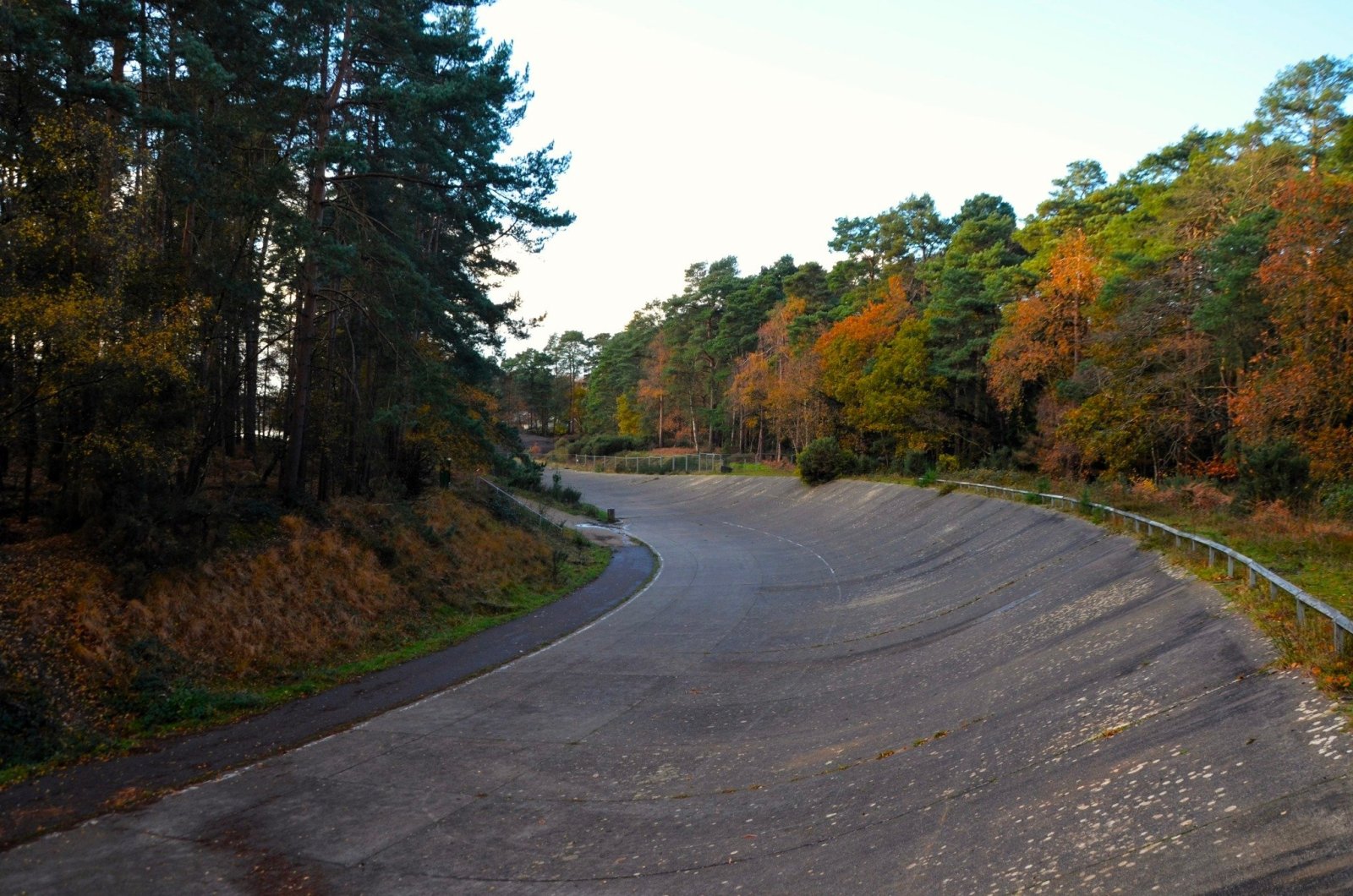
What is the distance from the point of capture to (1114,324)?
31109 millimetres

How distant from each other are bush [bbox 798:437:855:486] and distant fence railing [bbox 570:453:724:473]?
19081mm

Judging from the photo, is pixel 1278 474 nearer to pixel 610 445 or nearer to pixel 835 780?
pixel 835 780

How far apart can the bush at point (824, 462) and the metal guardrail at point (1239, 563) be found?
21.7 m

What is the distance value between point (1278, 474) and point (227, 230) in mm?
22747

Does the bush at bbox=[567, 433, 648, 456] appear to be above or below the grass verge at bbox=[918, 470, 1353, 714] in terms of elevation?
above

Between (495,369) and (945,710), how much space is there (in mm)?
18238

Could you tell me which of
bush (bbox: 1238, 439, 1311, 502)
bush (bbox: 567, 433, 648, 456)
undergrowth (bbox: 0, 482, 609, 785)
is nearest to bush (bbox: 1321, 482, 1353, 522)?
bush (bbox: 1238, 439, 1311, 502)

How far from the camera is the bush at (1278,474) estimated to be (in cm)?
1817

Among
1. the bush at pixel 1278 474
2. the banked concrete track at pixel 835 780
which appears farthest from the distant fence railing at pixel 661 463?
the banked concrete track at pixel 835 780

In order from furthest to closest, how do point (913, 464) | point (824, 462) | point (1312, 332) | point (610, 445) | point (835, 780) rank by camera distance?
point (610, 445), point (824, 462), point (913, 464), point (1312, 332), point (835, 780)

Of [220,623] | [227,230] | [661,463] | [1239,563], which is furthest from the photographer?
[661,463]

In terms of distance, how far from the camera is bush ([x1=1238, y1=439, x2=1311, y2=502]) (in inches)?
715

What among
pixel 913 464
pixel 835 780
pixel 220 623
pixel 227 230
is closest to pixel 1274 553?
pixel 835 780

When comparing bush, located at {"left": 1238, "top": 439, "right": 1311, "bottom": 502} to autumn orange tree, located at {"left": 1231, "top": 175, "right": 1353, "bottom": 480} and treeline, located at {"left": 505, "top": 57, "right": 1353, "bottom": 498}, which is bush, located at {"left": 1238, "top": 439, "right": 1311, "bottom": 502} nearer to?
treeline, located at {"left": 505, "top": 57, "right": 1353, "bottom": 498}
